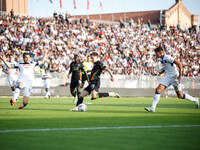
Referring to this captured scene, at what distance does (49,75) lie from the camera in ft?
92.9

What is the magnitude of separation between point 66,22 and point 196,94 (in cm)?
1544

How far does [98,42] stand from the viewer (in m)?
39.2

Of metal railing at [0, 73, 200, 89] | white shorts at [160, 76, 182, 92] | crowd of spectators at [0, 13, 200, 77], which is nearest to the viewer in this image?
white shorts at [160, 76, 182, 92]

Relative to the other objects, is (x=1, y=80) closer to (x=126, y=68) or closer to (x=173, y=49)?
(x=126, y=68)

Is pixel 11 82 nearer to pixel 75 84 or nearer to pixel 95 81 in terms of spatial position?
pixel 75 84

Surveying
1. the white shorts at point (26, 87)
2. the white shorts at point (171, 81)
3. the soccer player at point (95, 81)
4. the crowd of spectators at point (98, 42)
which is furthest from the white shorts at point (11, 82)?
the white shorts at point (171, 81)

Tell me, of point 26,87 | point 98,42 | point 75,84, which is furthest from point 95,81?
point 98,42

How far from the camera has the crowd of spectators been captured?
33.0m

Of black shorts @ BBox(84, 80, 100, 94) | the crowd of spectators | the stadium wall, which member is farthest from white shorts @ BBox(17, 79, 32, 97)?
the crowd of spectators

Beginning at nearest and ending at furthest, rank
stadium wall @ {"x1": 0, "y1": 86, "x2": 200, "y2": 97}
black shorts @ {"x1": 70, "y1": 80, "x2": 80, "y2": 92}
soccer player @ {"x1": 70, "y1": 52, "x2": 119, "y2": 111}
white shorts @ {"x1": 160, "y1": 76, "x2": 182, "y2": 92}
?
soccer player @ {"x1": 70, "y1": 52, "x2": 119, "y2": 111} → white shorts @ {"x1": 160, "y1": 76, "x2": 182, "y2": 92} → black shorts @ {"x1": 70, "y1": 80, "x2": 80, "y2": 92} → stadium wall @ {"x1": 0, "y1": 86, "x2": 200, "y2": 97}

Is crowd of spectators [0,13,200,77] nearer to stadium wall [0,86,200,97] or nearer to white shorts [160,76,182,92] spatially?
stadium wall [0,86,200,97]

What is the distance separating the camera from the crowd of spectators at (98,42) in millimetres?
33000

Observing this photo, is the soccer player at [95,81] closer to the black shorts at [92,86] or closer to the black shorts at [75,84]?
the black shorts at [92,86]

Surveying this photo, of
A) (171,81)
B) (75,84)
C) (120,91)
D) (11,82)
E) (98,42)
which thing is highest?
(98,42)
